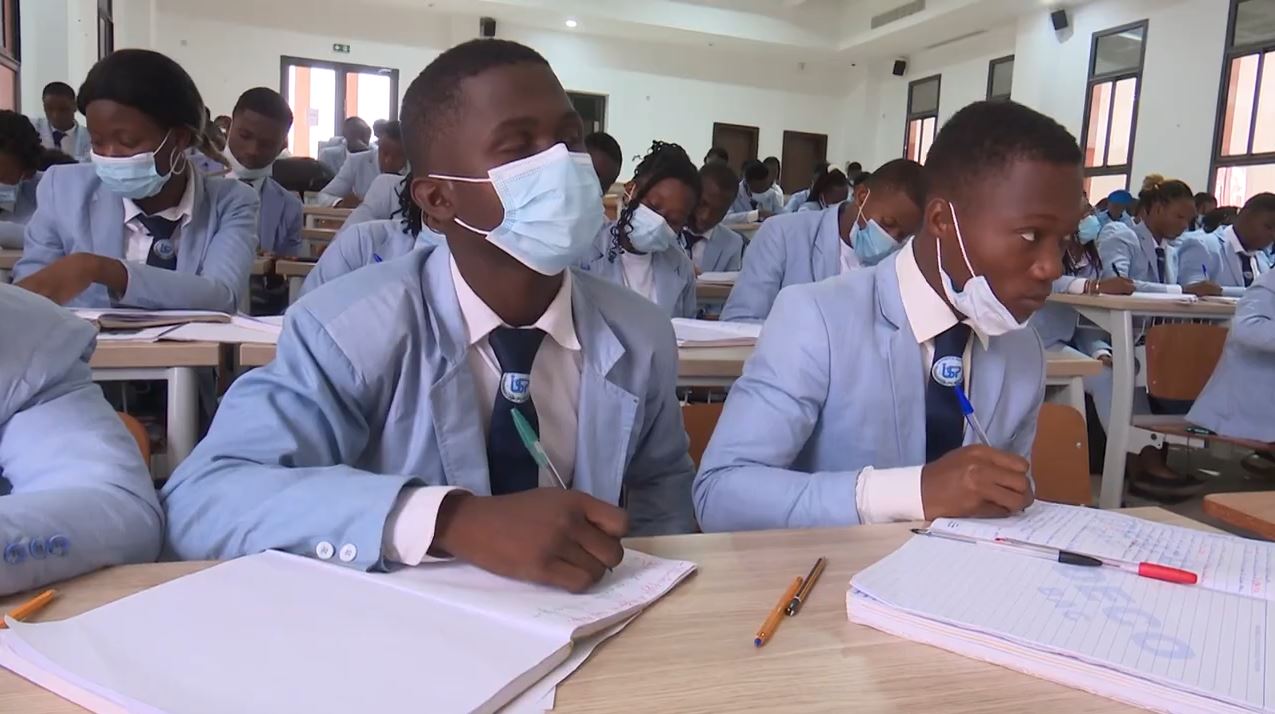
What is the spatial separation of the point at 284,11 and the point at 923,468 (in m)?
13.2

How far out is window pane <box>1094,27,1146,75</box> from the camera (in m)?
9.93

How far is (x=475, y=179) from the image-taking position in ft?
3.90

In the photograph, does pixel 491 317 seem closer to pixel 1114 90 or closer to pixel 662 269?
pixel 662 269

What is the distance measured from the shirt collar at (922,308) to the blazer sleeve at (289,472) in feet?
2.56

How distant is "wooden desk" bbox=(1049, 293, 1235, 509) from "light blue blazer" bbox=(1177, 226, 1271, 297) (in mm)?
2412

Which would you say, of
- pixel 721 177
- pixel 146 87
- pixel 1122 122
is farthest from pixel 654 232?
pixel 1122 122

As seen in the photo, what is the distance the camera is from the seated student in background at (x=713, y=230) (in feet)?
14.6

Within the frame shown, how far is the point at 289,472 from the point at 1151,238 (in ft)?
20.9

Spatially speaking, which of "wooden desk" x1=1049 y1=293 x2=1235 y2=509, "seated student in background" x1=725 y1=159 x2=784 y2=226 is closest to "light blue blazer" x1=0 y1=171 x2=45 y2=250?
"wooden desk" x1=1049 y1=293 x2=1235 y2=509

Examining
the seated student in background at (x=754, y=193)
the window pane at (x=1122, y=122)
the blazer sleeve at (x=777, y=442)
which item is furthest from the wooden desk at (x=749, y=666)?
the window pane at (x=1122, y=122)

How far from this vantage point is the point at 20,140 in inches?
156

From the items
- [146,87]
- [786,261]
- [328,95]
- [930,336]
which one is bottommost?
[930,336]

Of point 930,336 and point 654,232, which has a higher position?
point 654,232

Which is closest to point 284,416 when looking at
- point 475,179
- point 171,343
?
point 475,179
